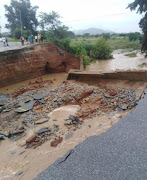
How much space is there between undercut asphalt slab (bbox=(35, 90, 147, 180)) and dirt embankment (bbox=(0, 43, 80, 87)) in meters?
10.1

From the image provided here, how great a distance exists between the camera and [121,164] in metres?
3.41

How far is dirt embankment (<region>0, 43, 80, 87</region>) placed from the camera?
11.7m

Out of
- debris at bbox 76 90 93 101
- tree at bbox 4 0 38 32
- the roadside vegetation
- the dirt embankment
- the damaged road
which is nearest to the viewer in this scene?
the damaged road

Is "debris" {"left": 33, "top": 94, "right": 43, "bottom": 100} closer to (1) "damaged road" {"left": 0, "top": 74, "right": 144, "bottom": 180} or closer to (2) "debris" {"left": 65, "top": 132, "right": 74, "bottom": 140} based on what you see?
(1) "damaged road" {"left": 0, "top": 74, "right": 144, "bottom": 180}

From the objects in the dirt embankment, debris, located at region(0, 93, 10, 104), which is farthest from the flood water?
debris, located at region(0, 93, 10, 104)

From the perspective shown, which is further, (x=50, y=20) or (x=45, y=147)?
(x=50, y=20)

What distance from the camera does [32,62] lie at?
43.3ft

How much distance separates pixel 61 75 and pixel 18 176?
1116 cm

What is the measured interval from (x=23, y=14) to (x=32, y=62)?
77.8 ft

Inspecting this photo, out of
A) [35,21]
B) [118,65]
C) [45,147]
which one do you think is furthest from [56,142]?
[35,21]

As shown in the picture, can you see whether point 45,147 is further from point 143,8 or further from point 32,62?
A: point 143,8

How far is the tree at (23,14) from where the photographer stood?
30.0 m

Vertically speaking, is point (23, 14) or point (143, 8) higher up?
point (23, 14)

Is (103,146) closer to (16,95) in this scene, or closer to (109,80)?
(109,80)
